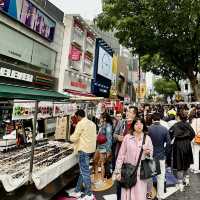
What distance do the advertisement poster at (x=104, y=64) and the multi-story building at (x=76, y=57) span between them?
A: 7.83 feet

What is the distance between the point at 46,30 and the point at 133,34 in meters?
6.06

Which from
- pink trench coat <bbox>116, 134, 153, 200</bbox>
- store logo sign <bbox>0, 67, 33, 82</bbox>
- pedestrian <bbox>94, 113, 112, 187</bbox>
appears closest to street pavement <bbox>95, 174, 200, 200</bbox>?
pedestrian <bbox>94, 113, 112, 187</bbox>

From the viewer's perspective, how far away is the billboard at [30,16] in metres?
13.9

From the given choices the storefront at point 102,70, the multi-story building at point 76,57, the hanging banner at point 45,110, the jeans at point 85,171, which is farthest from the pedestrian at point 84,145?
the storefront at point 102,70

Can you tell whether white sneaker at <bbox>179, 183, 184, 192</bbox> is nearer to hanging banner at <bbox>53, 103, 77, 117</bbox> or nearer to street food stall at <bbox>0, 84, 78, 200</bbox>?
street food stall at <bbox>0, 84, 78, 200</bbox>

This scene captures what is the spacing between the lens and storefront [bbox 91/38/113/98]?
2827 cm

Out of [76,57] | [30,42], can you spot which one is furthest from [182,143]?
[76,57]

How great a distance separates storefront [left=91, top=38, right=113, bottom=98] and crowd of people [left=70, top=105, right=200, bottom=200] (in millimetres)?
19062

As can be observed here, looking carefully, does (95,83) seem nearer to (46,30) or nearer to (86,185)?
(46,30)

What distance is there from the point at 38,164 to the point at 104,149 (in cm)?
230

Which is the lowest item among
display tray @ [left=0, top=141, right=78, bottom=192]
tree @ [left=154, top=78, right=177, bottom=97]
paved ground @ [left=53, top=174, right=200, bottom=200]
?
paved ground @ [left=53, top=174, right=200, bottom=200]

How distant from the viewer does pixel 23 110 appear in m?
5.73

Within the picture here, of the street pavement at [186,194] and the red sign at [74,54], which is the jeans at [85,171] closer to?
the street pavement at [186,194]

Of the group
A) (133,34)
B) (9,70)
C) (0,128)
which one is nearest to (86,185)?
(0,128)
